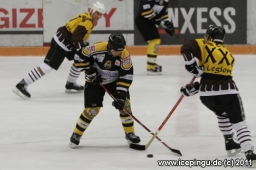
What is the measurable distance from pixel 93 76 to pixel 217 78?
0.95 metres

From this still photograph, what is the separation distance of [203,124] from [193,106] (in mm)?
823

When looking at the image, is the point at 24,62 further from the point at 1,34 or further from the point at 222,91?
the point at 222,91

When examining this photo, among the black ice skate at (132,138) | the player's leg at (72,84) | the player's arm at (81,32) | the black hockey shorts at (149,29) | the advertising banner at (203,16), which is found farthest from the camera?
the advertising banner at (203,16)

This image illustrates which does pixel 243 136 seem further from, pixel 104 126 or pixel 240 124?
pixel 104 126

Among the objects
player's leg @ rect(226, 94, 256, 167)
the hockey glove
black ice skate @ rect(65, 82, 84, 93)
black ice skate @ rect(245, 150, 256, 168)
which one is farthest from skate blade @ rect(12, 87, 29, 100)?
black ice skate @ rect(245, 150, 256, 168)

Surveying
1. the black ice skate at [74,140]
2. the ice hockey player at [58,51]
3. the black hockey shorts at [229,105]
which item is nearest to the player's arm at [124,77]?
the black ice skate at [74,140]

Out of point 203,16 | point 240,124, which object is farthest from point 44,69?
point 203,16

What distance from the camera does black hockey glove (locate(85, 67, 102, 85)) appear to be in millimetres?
5469

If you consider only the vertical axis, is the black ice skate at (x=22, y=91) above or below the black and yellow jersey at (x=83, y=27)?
below

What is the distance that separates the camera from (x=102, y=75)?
5543mm

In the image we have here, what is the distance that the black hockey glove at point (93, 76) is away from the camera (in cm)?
547

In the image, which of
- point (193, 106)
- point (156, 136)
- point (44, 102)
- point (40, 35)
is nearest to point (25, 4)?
point (40, 35)

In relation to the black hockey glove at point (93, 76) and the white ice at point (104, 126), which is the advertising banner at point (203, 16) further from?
the black hockey glove at point (93, 76)

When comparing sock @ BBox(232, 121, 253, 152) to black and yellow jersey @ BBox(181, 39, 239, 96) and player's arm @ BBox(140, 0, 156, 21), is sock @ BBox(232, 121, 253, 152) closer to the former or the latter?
black and yellow jersey @ BBox(181, 39, 239, 96)
